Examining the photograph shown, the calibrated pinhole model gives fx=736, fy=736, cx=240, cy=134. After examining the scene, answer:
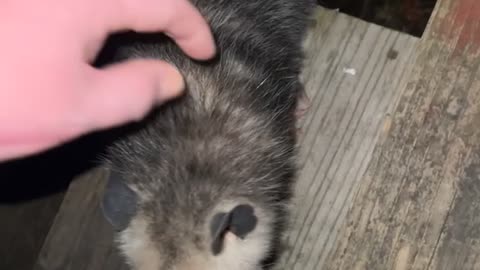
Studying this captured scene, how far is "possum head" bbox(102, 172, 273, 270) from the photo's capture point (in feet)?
4.86

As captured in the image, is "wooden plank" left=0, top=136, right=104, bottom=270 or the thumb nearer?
the thumb

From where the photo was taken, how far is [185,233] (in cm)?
149

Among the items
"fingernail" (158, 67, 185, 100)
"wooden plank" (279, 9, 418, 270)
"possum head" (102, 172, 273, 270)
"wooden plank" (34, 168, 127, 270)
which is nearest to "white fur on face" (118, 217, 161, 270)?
"possum head" (102, 172, 273, 270)

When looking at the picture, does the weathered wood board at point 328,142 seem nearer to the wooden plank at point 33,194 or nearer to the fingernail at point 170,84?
the wooden plank at point 33,194

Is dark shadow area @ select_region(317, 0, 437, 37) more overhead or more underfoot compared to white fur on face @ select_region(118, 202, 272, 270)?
more underfoot

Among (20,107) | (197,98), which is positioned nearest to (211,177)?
(197,98)

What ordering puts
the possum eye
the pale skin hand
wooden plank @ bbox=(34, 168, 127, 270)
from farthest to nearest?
wooden plank @ bbox=(34, 168, 127, 270) < the possum eye < the pale skin hand

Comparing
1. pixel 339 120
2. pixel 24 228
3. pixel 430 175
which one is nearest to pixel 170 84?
pixel 430 175

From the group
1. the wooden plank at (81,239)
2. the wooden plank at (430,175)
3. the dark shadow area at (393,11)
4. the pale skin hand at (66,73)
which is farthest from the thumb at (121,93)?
the dark shadow area at (393,11)

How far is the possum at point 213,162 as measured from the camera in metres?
1.51

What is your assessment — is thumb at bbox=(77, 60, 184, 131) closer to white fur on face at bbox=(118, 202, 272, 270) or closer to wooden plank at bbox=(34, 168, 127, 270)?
white fur on face at bbox=(118, 202, 272, 270)

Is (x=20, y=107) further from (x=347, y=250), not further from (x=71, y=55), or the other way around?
(x=347, y=250)

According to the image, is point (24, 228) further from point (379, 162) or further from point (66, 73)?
point (66, 73)

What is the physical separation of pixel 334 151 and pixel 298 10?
43cm
